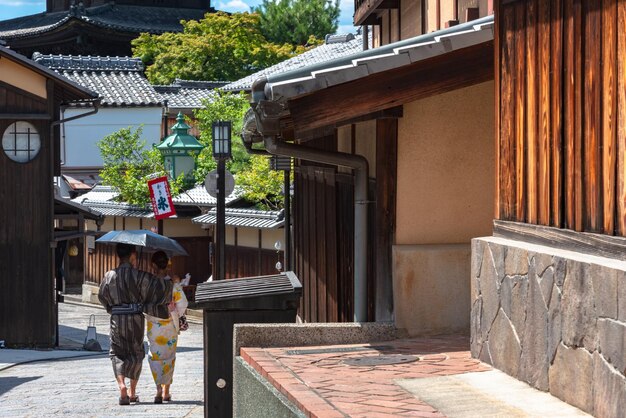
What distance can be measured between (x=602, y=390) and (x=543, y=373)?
827 mm

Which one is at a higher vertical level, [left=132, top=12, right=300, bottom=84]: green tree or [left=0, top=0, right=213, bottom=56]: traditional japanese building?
[left=0, top=0, right=213, bottom=56]: traditional japanese building

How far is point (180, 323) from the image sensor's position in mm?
12820

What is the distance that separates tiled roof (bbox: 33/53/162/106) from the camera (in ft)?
147

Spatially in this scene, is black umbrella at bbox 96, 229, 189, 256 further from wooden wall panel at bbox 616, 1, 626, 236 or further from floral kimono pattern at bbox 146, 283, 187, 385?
wooden wall panel at bbox 616, 1, 626, 236

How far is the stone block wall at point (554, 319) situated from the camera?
5.53 metres

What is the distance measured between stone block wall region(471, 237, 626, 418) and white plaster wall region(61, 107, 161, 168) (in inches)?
1504

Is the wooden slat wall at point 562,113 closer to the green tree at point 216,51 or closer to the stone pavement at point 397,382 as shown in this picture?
the stone pavement at point 397,382

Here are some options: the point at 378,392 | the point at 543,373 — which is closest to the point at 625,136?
the point at 543,373

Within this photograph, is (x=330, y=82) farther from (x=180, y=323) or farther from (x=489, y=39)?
(x=180, y=323)

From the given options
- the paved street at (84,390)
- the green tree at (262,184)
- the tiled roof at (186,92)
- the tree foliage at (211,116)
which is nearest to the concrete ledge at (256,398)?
the paved street at (84,390)

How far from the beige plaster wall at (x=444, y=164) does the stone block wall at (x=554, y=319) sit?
1837 mm

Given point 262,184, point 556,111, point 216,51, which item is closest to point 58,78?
point 262,184

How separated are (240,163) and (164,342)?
21541mm

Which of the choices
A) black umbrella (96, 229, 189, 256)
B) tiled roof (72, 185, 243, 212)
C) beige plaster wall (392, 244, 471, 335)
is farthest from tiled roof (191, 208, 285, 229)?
beige plaster wall (392, 244, 471, 335)
